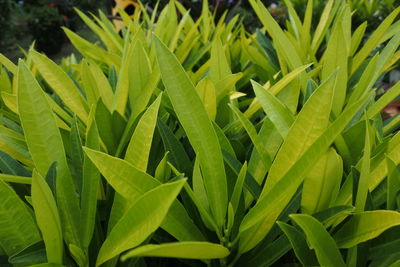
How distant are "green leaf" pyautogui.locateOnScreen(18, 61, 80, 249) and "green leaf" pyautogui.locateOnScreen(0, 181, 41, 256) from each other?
0.17ft

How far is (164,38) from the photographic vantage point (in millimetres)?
1425

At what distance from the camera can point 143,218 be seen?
0.47 meters

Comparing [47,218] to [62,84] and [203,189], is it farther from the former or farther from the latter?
[62,84]

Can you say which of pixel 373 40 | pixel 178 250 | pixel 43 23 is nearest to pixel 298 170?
pixel 178 250

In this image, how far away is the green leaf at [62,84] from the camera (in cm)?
86

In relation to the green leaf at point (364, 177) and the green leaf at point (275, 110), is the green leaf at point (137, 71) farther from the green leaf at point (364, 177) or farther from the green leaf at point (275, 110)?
the green leaf at point (364, 177)

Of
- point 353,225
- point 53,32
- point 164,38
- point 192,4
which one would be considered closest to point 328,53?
point 353,225

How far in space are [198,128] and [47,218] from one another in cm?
24

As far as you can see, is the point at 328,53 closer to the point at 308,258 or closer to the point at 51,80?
the point at 308,258

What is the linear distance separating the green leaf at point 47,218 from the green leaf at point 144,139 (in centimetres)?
12

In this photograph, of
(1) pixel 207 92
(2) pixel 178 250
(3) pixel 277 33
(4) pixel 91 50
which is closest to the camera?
(2) pixel 178 250

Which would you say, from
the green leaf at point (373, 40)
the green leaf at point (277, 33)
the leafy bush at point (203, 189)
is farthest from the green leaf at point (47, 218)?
the green leaf at point (373, 40)

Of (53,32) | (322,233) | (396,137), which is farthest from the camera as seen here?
(53,32)

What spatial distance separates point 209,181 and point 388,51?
1.67 feet
